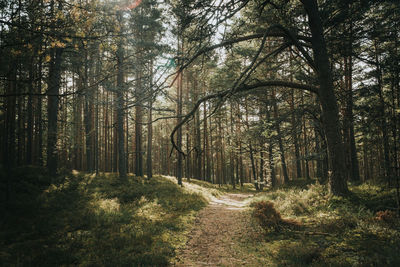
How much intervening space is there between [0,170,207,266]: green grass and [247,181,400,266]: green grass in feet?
8.68

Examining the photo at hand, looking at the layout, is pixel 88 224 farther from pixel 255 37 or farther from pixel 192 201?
pixel 255 37

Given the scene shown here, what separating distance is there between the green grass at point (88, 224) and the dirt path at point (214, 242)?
0.38 metres

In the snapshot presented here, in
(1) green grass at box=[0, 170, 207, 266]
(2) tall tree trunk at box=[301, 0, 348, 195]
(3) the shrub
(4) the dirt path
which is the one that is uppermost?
(2) tall tree trunk at box=[301, 0, 348, 195]

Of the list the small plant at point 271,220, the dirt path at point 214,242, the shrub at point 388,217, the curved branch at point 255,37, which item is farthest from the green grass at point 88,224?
the shrub at point 388,217

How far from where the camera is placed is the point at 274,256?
4.32m

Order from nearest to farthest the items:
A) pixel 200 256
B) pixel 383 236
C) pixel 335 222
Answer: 1. pixel 383 236
2. pixel 200 256
3. pixel 335 222

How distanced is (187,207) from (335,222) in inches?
258

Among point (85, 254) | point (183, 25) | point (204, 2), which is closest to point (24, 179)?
point (85, 254)

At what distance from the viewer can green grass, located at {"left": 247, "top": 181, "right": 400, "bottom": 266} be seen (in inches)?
144

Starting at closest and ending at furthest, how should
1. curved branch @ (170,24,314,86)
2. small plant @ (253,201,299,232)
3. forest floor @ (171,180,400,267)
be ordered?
forest floor @ (171,180,400,267) < curved branch @ (170,24,314,86) < small plant @ (253,201,299,232)

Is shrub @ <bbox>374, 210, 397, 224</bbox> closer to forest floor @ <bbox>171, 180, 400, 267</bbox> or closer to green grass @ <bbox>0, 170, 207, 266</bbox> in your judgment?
forest floor @ <bbox>171, 180, 400, 267</bbox>

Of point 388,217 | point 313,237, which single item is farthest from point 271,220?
point 388,217

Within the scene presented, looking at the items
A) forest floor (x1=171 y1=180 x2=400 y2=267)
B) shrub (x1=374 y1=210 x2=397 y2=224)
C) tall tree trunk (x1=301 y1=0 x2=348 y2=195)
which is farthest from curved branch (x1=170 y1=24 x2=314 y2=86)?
shrub (x1=374 y1=210 x2=397 y2=224)

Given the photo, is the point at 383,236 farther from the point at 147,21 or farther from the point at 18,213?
the point at 147,21
